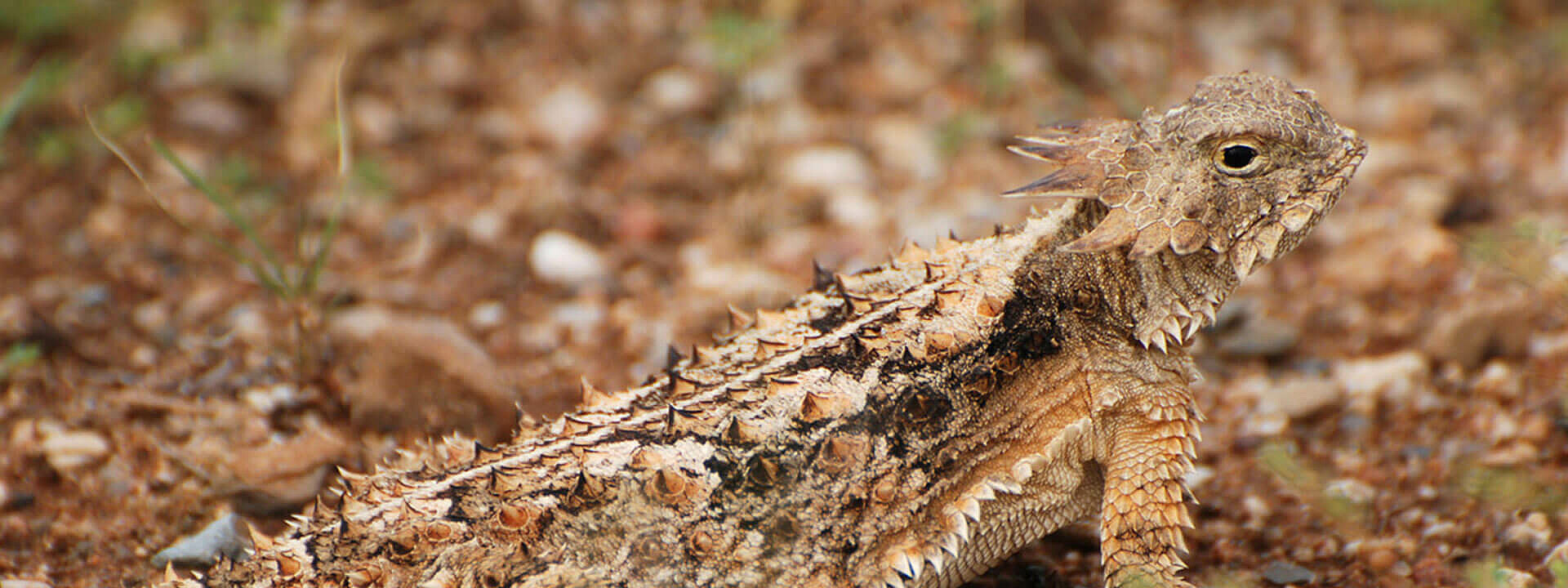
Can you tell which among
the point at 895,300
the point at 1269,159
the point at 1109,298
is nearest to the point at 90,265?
the point at 895,300

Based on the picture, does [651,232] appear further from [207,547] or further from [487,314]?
[207,547]

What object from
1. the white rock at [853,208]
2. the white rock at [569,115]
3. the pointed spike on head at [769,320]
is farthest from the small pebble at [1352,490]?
the white rock at [569,115]

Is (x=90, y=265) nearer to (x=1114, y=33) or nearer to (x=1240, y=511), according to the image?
(x=1240, y=511)

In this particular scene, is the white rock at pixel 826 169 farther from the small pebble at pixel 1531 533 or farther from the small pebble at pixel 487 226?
the small pebble at pixel 1531 533

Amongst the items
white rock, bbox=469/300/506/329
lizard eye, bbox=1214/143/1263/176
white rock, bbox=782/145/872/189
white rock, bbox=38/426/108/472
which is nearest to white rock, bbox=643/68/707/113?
white rock, bbox=782/145/872/189

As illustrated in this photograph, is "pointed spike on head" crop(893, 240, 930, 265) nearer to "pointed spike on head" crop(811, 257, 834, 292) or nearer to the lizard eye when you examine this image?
"pointed spike on head" crop(811, 257, 834, 292)

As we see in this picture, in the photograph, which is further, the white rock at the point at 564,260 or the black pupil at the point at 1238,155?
the white rock at the point at 564,260

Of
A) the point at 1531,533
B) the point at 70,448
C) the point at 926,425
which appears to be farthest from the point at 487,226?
the point at 1531,533
